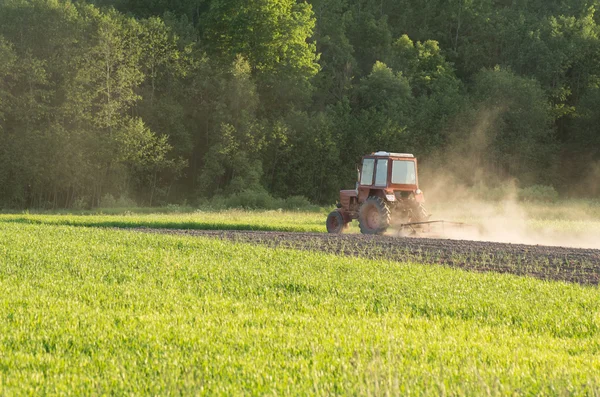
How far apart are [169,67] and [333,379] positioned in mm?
43987

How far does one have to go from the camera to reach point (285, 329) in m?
8.28

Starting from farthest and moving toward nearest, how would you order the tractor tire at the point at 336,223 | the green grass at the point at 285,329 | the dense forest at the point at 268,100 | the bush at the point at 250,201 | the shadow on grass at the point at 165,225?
the dense forest at the point at 268,100 < the bush at the point at 250,201 < the shadow on grass at the point at 165,225 < the tractor tire at the point at 336,223 < the green grass at the point at 285,329

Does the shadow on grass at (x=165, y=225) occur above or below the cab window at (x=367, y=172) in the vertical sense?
below

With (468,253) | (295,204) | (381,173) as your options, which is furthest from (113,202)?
(468,253)

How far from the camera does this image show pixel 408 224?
806 inches

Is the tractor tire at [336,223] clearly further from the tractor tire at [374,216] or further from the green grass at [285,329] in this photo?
the green grass at [285,329]

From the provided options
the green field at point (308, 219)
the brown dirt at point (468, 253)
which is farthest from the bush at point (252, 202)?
the brown dirt at point (468, 253)

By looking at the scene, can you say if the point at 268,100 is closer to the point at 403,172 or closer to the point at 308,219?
the point at 308,219

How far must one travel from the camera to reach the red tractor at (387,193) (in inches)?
Answer: 833

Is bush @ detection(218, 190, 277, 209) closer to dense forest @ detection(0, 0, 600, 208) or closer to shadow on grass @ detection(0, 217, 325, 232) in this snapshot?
dense forest @ detection(0, 0, 600, 208)

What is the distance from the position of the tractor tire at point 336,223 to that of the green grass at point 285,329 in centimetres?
904

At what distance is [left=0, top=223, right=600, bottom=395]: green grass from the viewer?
632cm

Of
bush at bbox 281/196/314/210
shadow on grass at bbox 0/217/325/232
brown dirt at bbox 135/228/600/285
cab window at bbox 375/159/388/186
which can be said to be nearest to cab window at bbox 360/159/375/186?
cab window at bbox 375/159/388/186

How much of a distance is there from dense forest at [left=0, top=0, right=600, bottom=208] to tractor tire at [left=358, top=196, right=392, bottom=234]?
71.1 ft
